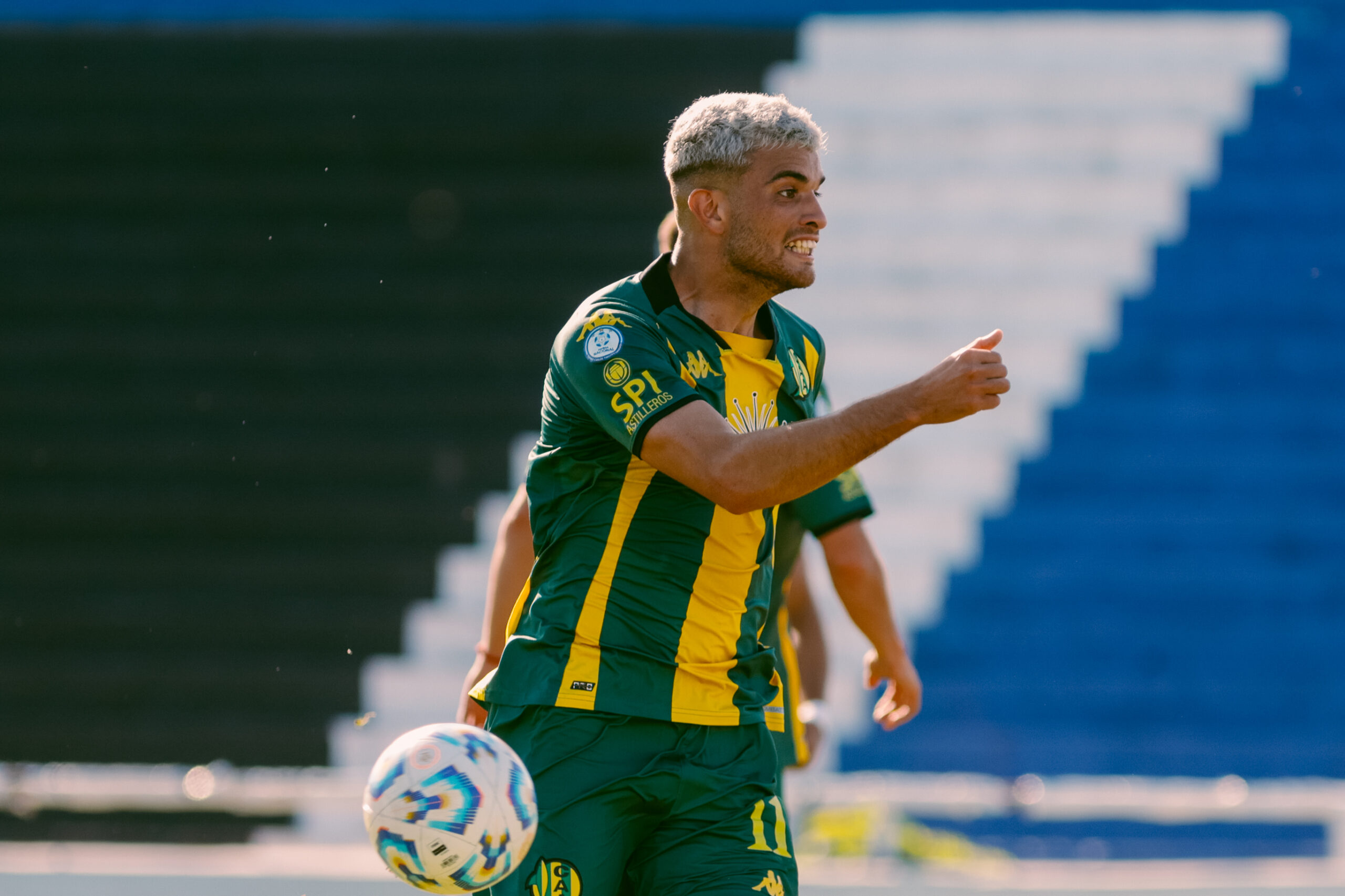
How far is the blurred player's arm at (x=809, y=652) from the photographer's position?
4.01 meters

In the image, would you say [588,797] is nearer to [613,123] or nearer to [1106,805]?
[1106,805]

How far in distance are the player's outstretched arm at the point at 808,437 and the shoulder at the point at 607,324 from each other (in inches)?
7.0

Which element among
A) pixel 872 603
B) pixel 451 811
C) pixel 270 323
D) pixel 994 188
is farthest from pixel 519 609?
pixel 994 188

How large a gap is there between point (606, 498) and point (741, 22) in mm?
6400

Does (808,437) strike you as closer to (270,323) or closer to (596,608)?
(596,608)

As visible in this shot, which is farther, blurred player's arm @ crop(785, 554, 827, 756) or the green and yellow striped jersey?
blurred player's arm @ crop(785, 554, 827, 756)

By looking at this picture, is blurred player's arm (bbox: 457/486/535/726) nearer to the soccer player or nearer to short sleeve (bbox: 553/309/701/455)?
the soccer player

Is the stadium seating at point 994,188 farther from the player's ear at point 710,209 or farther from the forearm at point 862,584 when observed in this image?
the player's ear at point 710,209

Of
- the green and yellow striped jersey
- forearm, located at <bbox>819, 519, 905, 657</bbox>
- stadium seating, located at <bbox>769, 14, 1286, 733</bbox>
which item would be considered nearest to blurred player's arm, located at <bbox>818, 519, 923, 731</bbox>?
forearm, located at <bbox>819, 519, 905, 657</bbox>

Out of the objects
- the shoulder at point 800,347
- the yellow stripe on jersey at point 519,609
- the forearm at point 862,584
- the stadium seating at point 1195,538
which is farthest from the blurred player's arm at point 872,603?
the stadium seating at point 1195,538

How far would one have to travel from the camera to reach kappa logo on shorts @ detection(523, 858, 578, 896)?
2.36m

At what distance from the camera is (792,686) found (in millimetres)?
3691

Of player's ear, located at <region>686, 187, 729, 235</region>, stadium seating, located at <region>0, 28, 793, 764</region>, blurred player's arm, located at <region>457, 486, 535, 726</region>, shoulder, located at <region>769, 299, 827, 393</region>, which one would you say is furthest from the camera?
stadium seating, located at <region>0, 28, 793, 764</region>

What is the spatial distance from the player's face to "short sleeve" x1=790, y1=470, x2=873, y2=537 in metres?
0.61
